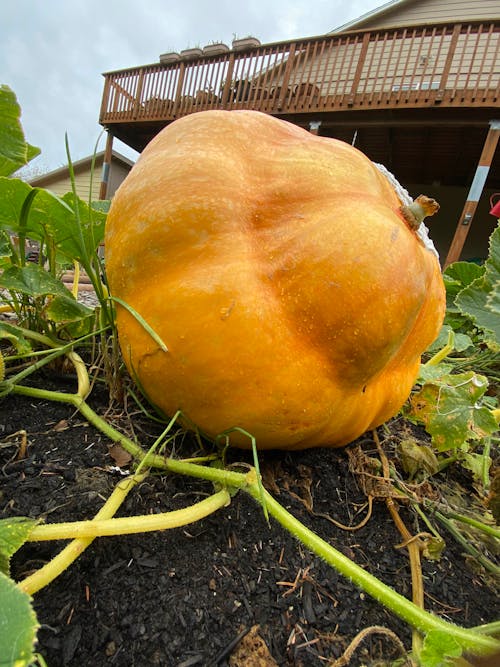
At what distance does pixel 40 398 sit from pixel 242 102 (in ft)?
22.0

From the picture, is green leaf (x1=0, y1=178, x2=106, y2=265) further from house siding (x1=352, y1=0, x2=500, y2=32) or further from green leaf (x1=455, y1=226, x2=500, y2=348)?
house siding (x1=352, y1=0, x2=500, y2=32)

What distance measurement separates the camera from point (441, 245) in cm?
722

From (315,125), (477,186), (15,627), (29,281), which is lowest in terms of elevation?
(15,627)

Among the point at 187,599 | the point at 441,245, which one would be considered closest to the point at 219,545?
the point at 187,599

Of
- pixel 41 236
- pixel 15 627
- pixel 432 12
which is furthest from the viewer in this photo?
pixel 432 12

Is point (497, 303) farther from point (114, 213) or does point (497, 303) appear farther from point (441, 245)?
point (441, 245)

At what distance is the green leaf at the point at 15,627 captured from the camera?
0.94ft

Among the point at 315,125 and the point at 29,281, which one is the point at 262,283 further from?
the point at 315,125

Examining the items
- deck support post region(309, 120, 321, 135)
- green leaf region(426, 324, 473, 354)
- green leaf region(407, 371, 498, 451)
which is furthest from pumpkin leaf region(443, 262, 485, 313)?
deck support post region(309, 120, 321, 135)

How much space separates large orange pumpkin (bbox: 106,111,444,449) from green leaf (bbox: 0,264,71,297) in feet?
0.36

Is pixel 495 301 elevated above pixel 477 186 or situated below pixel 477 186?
below

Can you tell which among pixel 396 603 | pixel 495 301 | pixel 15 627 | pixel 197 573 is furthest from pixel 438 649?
pixel 495 301

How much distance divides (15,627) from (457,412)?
2.46ft

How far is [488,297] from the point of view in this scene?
73 cm
